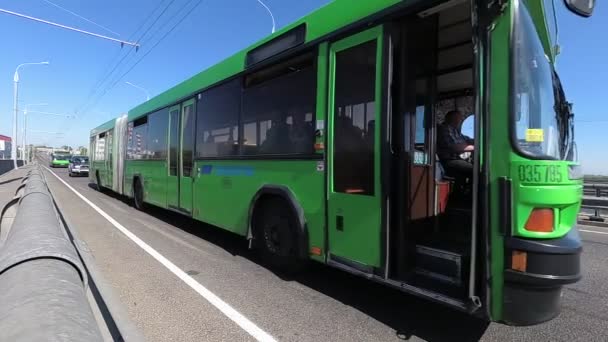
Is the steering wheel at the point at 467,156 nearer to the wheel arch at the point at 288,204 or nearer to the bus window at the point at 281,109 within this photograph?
the bus window at the point at 281,109

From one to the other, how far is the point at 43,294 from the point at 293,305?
10.2ft

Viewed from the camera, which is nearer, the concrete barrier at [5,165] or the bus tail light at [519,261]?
the bus tail light at [519,261]

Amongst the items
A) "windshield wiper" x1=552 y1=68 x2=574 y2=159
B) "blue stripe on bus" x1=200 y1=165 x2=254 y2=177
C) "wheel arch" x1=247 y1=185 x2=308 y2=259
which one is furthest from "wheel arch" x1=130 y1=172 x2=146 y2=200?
"windshield wiper" x1=552 y1=68 x2=574 y2=159

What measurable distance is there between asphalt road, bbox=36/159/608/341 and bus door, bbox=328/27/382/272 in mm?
592

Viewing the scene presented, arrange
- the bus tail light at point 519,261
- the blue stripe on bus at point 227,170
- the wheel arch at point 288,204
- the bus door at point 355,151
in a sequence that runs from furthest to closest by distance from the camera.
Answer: the blue stripe on bus at point 227,170
the wheel arch at point 288,204
the bus door at point 355,151
the bus tail light at point 519,261

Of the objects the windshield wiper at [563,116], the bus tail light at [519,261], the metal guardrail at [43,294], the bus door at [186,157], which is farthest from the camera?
the bus door at [186,157]

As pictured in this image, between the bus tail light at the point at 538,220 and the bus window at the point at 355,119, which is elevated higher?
the bus window at the point at 355,119

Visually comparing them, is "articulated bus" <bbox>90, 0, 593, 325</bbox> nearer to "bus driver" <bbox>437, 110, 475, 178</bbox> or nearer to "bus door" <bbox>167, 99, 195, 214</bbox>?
"bus driver" <bbox>437, 110, 475, 178</bbox>

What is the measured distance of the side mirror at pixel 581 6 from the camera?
3.20 m

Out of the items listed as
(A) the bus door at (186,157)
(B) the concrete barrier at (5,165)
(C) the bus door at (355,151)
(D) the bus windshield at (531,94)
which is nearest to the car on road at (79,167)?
(B) the concrete barrier at (5,165)

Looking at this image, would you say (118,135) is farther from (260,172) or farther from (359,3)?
(359,3)

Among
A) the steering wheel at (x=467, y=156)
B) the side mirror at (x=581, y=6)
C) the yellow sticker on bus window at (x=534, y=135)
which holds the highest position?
the side mirror at (x=581, y=6)

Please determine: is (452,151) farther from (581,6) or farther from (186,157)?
(186,157)

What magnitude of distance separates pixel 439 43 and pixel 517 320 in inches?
121
